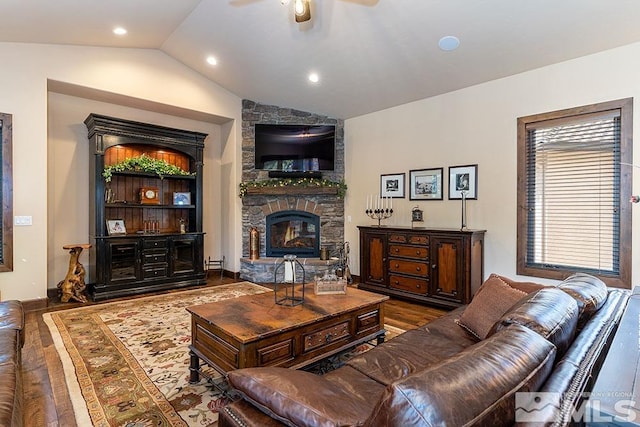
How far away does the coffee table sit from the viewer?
2.07m

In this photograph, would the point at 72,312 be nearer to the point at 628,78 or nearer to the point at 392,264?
the point at 392,264

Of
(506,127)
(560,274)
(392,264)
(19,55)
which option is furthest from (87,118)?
(560,274)

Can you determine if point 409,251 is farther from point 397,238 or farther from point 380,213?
point 380,213

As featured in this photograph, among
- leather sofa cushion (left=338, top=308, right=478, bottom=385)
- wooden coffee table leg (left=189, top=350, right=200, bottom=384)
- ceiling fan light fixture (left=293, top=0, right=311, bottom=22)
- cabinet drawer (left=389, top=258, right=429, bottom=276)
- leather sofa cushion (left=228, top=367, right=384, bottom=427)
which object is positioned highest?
ceiling fan light fixture (left=293, top=0, right=311, bottom=22)

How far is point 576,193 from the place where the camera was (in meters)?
3.83

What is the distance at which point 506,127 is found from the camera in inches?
170

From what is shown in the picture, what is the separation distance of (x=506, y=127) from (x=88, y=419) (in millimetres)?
5053

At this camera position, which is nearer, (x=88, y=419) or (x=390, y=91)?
(x=88, y=419)

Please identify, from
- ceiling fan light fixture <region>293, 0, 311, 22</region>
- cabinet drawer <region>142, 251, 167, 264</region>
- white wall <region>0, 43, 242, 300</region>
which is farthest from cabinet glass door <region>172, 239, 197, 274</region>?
ceiling fan light fixture <region>293, 0, 311, 22</region>

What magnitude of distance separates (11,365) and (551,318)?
2.68 metres

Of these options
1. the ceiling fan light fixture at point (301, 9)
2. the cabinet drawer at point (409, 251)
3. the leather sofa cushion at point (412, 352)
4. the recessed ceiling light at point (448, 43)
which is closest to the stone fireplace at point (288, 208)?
the cabinet drawer at point (409, 251)

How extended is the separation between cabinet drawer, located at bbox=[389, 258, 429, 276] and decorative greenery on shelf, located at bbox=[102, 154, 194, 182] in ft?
12.4

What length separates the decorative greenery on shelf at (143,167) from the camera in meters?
4.99

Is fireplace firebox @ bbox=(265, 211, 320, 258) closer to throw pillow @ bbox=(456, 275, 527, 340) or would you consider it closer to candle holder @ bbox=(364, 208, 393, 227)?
candle holder @ bbox=(364, 208, 393, 227)
